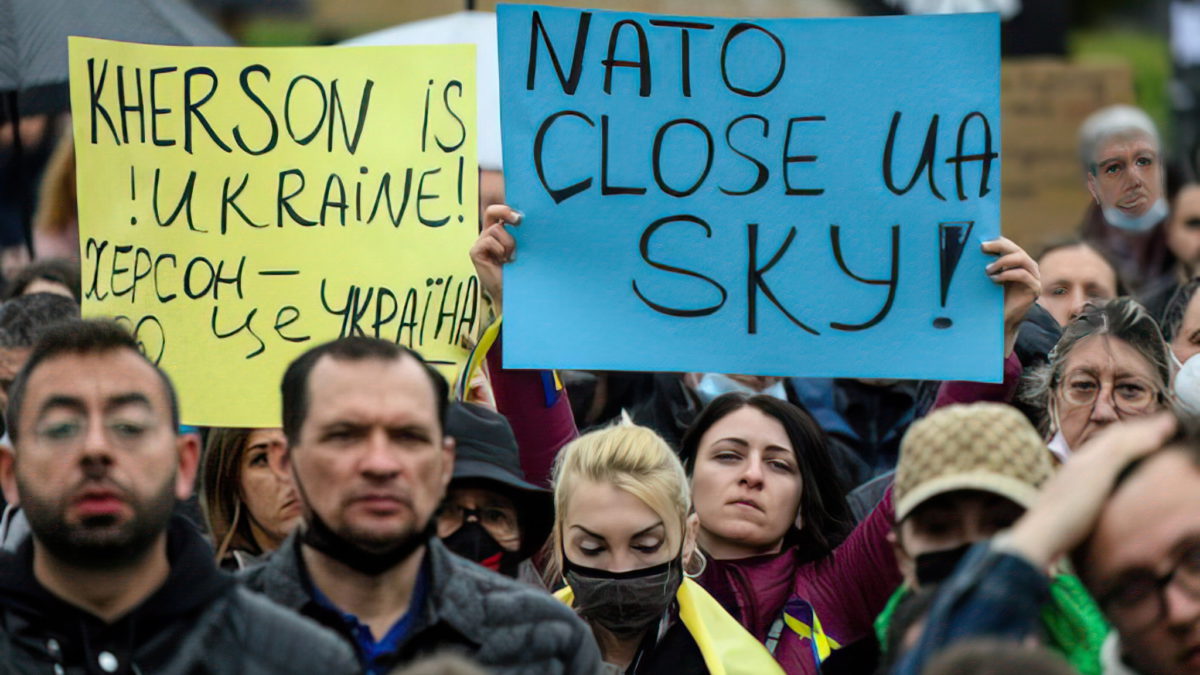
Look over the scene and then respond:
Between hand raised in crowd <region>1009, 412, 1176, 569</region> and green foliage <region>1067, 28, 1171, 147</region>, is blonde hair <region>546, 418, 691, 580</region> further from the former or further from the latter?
green foliage <region>1067, 28, 1171, 147</region>

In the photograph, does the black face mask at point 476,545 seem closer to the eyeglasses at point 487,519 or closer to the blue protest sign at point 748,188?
the eyeglasses at point 487,519

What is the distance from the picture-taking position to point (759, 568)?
16.3ft

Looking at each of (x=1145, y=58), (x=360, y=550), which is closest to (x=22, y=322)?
(x=360, y=550)

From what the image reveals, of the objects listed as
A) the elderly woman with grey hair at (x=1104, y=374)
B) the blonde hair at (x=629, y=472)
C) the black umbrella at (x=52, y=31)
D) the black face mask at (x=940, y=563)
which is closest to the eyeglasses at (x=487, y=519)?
the blonde hair at (x=629, y=472)

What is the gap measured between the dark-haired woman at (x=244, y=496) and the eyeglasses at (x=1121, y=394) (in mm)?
1937

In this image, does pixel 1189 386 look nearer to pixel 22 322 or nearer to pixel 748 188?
A: pixel 748 188

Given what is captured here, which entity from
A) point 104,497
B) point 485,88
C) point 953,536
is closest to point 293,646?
point 104,497

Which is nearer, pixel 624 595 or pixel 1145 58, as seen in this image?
pixel 624 595

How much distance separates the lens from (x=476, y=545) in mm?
4797

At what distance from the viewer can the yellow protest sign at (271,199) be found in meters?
5.11

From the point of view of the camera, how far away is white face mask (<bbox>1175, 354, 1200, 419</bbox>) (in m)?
5.11

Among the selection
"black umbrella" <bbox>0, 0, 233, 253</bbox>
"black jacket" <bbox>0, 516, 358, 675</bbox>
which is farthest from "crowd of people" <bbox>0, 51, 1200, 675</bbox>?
"black umbrella" <bbox>0, 0, 233, 253</bbox>

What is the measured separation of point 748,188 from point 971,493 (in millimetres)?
1502

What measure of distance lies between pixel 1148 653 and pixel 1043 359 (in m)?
2.34
